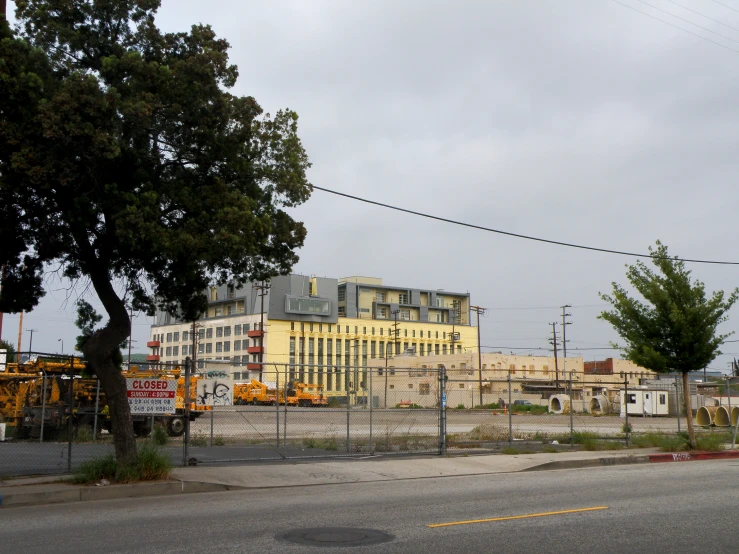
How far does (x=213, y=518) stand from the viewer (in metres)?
10.5

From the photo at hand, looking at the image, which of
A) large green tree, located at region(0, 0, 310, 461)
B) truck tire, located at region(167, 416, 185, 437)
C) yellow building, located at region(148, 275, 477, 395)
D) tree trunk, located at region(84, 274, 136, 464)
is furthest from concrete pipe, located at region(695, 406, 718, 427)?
yellow building, located at region(148, 275, 477, 395)

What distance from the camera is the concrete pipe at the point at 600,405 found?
56.0 metres

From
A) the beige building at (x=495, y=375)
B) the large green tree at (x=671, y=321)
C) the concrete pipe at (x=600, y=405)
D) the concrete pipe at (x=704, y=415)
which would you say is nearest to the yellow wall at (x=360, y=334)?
the beige building at (x=495, y=375)

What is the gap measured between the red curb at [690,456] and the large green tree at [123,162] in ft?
42.7

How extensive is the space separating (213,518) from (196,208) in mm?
5589

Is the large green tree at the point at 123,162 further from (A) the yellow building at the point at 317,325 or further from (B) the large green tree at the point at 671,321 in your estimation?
(A) the yellow building at the point at 317,325

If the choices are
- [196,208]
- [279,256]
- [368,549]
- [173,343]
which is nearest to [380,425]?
[279,256]

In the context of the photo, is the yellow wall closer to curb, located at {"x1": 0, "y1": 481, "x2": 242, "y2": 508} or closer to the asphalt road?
curb, located at {"x1": 0, "y1": 481, "x2": 242, "y2": 508}

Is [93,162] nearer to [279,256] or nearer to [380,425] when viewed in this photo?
[279,256]

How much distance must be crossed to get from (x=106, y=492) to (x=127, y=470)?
750mm

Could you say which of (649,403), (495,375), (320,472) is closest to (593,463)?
(320,472)

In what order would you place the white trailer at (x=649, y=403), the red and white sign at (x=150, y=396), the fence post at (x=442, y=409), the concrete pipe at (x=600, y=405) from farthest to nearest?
the concrete pipe at (x=600, y=405) → the white trailer at (x=649, y=403) → the fence post at (x=442, y=409) → the red and white sign at (x=150, y=396)

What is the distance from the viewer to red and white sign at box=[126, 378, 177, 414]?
15.7 metres

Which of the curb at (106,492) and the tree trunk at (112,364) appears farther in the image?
the tree trunk at (112,364)
